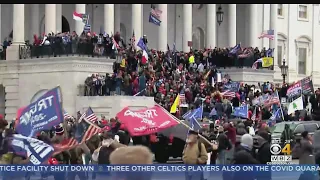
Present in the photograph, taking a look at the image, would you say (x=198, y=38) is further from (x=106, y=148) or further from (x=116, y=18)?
(x=106, y=148)

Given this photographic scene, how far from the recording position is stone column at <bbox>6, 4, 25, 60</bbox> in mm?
40125

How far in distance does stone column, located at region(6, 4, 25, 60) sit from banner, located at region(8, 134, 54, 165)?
25.2m

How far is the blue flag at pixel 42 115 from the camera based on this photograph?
15.8m

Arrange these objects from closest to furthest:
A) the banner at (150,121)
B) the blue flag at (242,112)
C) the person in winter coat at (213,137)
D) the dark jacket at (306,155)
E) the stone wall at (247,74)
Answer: the dark jacket at (306,155) < the person in winter coat at (213,137) < the banner at (150,121) < the blue flag at (242,112) < the stone wall at (247,74)

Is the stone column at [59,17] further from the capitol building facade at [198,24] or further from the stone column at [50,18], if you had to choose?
the stone column at [50,18]

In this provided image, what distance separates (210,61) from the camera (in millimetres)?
45656

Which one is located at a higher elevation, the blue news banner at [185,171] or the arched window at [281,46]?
the arched window at [281,46]

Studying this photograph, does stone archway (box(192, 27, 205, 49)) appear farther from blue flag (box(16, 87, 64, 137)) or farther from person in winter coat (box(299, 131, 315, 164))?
person in winter coat (box(299, 131, 315, 164))

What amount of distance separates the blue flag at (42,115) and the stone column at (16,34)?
24.4 metres

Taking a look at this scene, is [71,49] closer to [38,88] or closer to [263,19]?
[38,88]

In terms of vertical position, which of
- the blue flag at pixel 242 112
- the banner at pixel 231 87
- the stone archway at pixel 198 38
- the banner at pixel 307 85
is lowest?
the blue flag at pixel 242 112

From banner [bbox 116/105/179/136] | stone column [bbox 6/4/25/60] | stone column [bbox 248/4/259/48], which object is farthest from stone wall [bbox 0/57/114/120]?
stone column [bbox 248/4/259/48]

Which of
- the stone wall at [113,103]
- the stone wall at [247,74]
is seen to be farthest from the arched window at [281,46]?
the stone wall at [113,103]

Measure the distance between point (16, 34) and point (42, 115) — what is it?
26.7 metres
